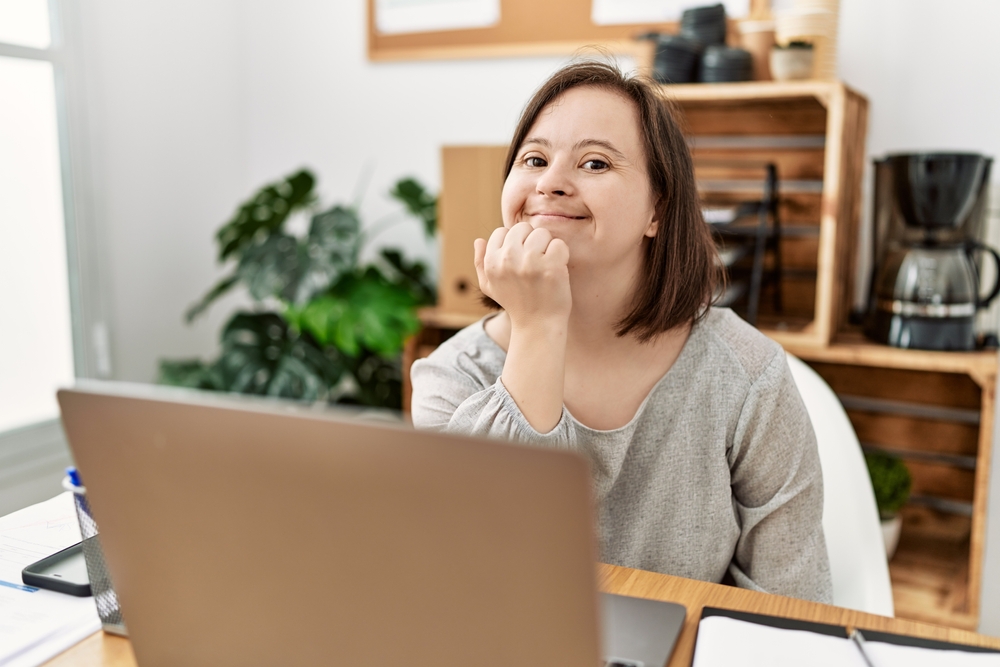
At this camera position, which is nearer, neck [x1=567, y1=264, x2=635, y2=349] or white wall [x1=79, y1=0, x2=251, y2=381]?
neck [x1=567, y1=264, x2=635, y2=349]

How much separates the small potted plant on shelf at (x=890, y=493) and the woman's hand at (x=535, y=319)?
1304mm

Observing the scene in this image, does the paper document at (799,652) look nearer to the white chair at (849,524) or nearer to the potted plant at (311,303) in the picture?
the white chair at (849,524)

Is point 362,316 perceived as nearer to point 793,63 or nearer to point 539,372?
point 793,63

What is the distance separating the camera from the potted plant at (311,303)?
2.18 metres

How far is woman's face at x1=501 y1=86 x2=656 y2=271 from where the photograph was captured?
3.16 ft

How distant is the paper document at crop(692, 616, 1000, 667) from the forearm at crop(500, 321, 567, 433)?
0.28 meters

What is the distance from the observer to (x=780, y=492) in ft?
3.27

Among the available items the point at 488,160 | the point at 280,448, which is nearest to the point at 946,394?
the point at 488,160

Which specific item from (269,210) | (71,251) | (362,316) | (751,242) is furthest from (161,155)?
(751,242)

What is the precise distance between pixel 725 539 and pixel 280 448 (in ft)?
2.30

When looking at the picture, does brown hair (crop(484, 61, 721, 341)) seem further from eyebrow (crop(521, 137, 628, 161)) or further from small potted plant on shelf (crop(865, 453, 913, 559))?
small potted plant on shelf (crop(865, 453, 913, 559))

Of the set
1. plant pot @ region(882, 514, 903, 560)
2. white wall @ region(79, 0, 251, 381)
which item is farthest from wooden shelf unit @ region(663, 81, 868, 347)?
white wall @ region(79, 0, 251, 381)

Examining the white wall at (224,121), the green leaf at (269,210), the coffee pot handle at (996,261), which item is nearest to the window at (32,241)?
the white wall at (224,121)

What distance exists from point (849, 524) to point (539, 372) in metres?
0.54
